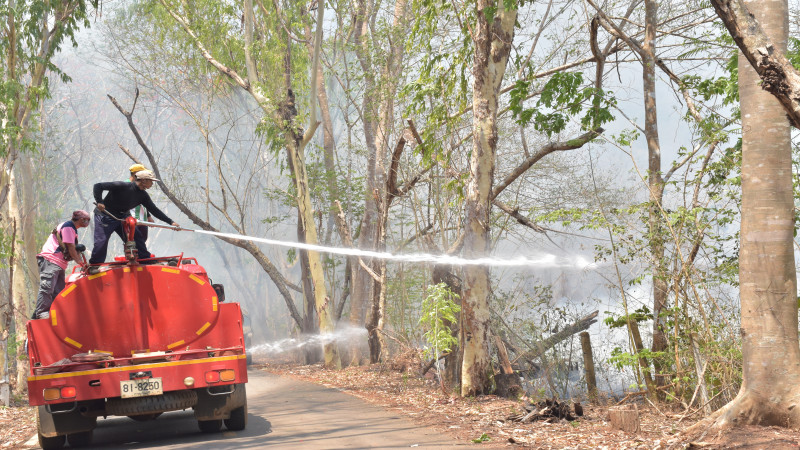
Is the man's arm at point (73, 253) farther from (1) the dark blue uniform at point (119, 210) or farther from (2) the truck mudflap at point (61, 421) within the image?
(2) the truck mudflap at point (61, 421)

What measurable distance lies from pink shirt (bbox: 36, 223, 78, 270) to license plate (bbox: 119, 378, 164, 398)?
6.92ft

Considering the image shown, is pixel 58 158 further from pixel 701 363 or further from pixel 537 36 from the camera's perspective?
pixel 701 363

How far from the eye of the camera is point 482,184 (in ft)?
37.9

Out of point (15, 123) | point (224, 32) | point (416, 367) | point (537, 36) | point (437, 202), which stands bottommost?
point (416, 367)

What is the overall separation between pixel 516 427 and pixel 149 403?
13.5ft

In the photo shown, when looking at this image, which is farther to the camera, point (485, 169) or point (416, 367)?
point (416, 367)

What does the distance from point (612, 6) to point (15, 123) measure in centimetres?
1251

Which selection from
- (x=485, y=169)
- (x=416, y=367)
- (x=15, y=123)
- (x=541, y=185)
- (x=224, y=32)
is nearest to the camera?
(x=485, y=169)

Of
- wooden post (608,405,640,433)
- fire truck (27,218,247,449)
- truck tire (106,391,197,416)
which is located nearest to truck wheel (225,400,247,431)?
fire truck (27,218,247,449)

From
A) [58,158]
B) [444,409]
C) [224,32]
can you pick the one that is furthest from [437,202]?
[58,158]

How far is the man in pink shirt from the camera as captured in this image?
31.1 feet

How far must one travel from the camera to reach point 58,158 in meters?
43.9

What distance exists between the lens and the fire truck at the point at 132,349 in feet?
27.2

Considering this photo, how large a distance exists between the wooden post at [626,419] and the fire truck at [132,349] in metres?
4.10
